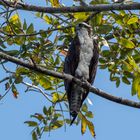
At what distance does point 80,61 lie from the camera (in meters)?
6.20

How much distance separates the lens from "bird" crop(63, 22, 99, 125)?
5914 millimetres

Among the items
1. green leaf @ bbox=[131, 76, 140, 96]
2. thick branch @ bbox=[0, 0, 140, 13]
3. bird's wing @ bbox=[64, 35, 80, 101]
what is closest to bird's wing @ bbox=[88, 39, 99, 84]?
bird's wing @ bbox=[64, 35, 80, 101]

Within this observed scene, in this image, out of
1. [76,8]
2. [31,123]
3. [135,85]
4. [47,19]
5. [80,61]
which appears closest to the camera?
[76,8]

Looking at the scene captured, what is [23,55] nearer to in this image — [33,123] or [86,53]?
[33,123]

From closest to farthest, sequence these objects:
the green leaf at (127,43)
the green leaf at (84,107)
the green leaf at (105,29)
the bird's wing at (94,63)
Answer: the green leaf at (127,43), the green leaf at (105,29), the green leaf at (84,107), the bird's wing at (94,63)

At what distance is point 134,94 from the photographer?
4590mm

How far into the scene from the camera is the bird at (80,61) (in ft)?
19.4

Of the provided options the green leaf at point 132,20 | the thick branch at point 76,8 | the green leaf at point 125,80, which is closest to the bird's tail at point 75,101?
the green leaf at point 125,80

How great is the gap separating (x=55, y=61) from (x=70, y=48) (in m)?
0.41

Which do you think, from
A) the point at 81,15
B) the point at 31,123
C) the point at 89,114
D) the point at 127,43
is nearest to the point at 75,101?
the point at 89,114

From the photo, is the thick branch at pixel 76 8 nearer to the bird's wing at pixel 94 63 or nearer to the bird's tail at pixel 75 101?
the bird's tail at pixel 75 101

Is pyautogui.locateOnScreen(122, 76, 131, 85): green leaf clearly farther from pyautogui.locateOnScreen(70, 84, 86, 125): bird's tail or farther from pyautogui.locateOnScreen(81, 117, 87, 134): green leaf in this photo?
pyautogui.locateOnScreen(70, 84, 86, 125): bird's tail

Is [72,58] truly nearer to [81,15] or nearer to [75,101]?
[75,101]

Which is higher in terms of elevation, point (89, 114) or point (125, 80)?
point (125, 80)
